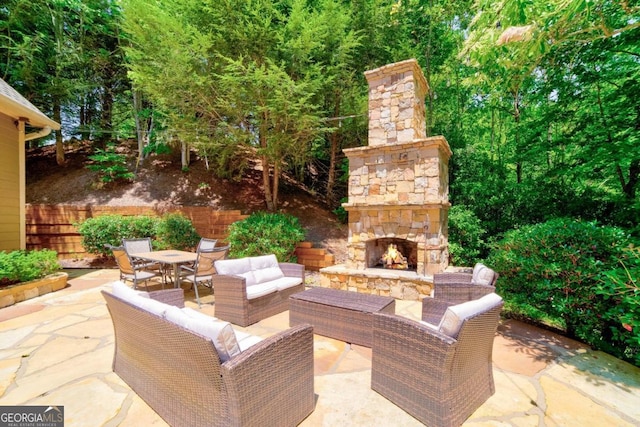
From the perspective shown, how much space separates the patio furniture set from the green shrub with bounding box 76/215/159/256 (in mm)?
5543

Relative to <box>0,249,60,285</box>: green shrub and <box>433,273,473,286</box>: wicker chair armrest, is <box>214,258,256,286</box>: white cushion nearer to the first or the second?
<box>433,273,473,286</box>: wicker chair armrest

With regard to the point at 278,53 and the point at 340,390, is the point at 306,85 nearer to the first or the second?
the point at 278,53

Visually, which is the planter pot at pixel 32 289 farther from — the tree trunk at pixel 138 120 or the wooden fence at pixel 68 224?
the tree trunk at pixel 138 120

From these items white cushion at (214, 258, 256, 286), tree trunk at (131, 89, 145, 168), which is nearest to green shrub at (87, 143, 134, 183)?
tree trunk at (131, 89, 145, 168)

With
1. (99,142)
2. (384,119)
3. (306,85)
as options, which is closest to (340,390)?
(384,119)

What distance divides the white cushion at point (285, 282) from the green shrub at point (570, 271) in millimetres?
2847

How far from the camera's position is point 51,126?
239 inches

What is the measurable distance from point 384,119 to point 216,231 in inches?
212

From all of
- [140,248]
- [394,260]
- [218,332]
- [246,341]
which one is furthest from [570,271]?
[140,248]

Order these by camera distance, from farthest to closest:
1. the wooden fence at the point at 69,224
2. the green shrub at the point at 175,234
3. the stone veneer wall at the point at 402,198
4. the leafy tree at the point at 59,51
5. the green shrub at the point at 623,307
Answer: the leafy tree at the point at 59,51 → the wooden fence at the point at 69,224 → the green shrub at the point at 175,234 → the stone veneer wall at the point at 402,198 → the green shrub at the point at 623,307

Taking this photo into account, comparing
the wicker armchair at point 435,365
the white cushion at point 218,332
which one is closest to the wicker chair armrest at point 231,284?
the white cushion at point 218,332

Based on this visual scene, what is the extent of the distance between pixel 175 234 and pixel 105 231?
5.51 ft

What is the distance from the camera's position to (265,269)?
419 cm

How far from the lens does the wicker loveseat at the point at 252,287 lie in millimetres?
3447
